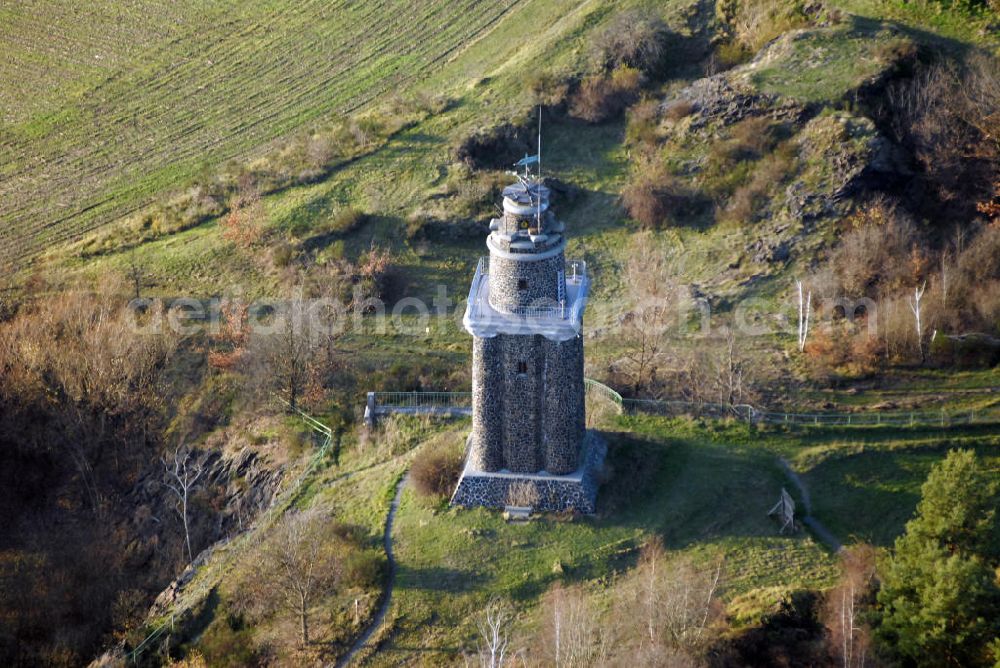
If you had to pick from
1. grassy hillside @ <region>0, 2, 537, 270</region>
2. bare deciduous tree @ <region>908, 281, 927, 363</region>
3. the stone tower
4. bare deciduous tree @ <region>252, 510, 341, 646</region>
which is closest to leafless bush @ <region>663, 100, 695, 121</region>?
grassy hillside @ <region>0, 2, 537, 270</region>

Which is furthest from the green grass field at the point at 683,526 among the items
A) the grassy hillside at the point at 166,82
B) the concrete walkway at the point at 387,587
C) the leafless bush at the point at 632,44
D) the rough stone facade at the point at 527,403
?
the grassy hillside at the point at 166,82

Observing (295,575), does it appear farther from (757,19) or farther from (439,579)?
(757,19)

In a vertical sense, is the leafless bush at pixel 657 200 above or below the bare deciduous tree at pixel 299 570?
above

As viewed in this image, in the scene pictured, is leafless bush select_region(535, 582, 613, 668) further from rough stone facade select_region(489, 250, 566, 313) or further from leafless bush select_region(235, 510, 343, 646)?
rough stone facade select_region(489, 250, 566, 313)

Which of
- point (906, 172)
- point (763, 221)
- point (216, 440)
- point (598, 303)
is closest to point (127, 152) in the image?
point (216, 440)

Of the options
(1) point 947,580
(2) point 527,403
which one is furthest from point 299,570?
(1) point 947,580

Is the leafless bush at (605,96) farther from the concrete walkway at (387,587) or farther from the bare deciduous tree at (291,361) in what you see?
the concrete walkway at (387,587)

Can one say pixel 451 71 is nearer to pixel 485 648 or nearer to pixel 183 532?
pixel 183 532
